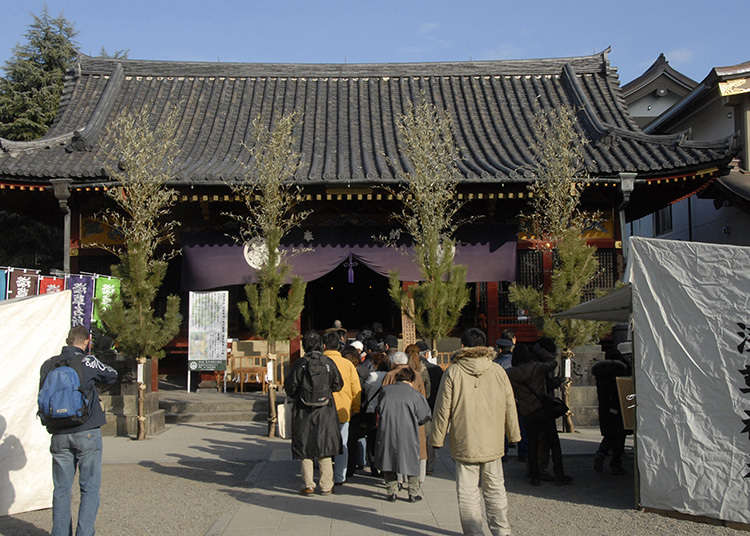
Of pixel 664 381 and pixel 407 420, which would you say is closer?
pixel 664 381

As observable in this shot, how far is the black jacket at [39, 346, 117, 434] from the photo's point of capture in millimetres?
5701

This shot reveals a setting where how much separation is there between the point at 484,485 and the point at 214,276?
34.0 feet

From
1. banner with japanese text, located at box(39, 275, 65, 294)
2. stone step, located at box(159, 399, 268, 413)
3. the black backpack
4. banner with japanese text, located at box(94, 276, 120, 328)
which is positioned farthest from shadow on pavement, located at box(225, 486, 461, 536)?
banner with japanese text, located at box(94, 276, 120, 328)

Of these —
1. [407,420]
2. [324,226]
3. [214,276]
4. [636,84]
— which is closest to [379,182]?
[324,226]

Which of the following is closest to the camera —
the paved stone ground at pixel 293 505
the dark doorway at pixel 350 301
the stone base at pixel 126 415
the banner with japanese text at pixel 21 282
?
the paved stone ground at pixel 293 505

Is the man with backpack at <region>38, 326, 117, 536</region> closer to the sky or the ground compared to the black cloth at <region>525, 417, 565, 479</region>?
closer to the sky

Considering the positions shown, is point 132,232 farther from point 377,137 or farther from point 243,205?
point 377,137

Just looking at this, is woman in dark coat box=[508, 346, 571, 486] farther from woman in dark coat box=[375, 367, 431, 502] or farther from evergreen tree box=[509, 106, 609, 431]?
evergreen tree box=[509, 106, 609, 431]

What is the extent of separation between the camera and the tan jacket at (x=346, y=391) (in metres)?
7.81

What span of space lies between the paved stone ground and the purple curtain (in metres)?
5.55

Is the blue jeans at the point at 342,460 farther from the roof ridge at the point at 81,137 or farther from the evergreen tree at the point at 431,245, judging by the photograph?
the roof ridge at the point at 81,137

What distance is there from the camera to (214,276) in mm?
15023

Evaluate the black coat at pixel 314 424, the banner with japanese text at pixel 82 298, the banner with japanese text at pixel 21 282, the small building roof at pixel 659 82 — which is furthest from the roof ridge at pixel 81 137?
the small building roof at pixel 659 82

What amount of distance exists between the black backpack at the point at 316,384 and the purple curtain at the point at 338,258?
7.61 m
